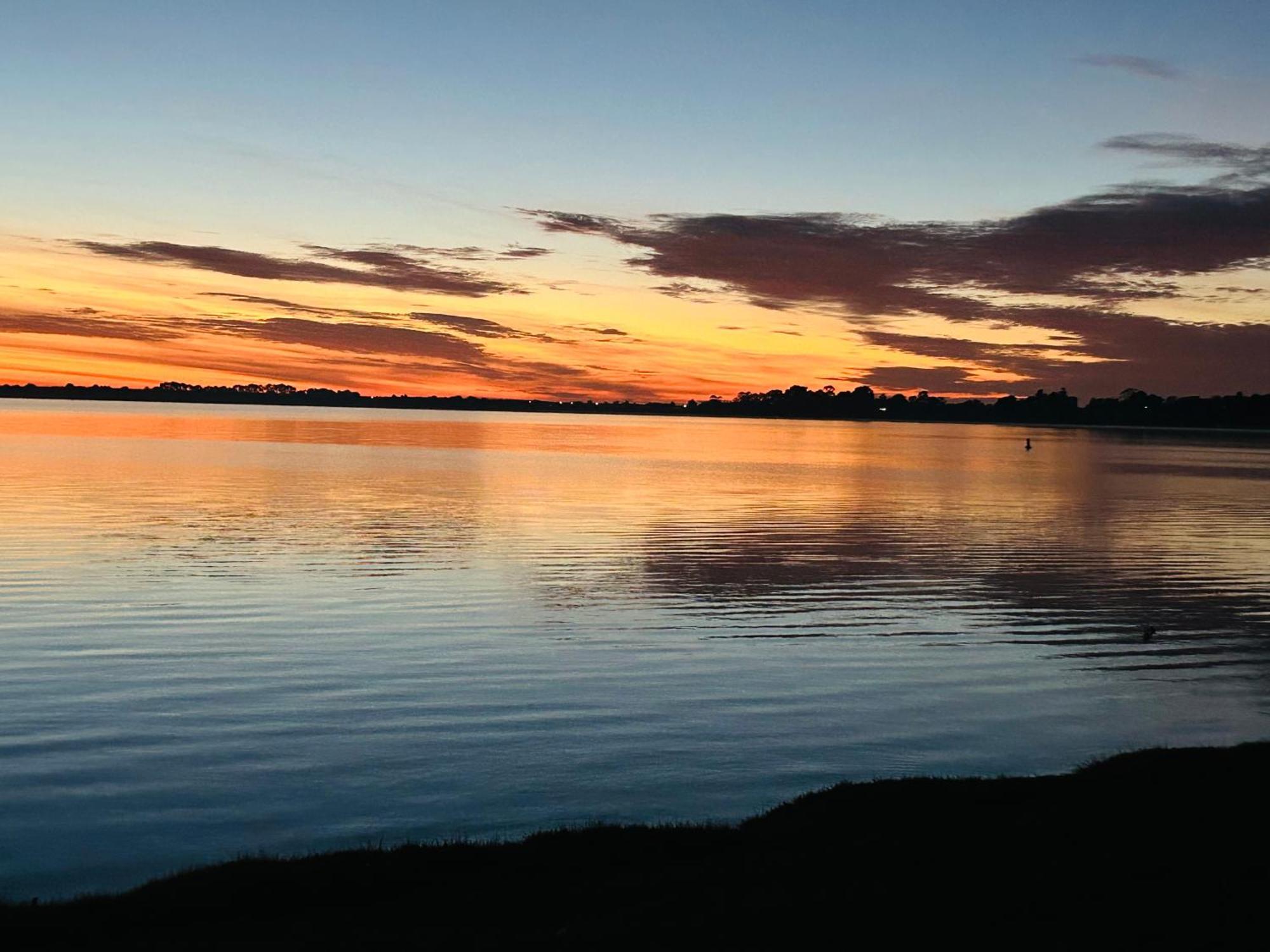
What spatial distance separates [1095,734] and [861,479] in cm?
7422

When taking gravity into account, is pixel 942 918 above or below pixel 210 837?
above

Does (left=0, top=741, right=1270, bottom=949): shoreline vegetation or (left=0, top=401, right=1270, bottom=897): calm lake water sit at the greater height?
(left=0, top=741, right=1270, bottom=949): shoreline vegetation

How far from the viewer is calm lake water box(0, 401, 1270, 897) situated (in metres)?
15.1

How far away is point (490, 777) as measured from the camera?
52.4 ft

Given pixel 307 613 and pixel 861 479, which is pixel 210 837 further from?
pixel 861 479

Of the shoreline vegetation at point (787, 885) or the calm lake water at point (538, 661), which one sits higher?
the shoreline vegetation at point (787, 885)

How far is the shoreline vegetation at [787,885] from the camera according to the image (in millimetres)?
9297

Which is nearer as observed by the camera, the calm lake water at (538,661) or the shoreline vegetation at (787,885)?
the shoreline vegetation at (787,885)

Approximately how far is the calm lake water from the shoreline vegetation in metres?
1.73

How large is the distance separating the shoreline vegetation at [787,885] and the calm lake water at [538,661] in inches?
67.9

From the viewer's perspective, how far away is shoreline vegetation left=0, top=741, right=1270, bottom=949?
9.30 m

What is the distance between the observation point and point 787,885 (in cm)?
1030

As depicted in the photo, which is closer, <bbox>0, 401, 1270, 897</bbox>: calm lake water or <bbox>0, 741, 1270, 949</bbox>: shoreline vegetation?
<bbox>0, 741, 1270, 949</bbox>: shoreline vegetation

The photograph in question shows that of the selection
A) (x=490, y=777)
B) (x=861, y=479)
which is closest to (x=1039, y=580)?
(x=490, y=777)
